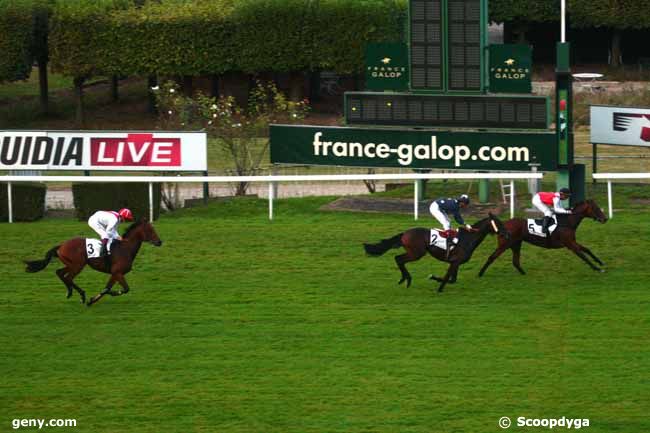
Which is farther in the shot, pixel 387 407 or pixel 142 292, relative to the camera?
pixel 142 292

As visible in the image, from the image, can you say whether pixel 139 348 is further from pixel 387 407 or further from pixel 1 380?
pixel 387 407

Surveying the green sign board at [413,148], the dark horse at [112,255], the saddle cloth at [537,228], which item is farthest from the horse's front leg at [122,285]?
the green sign board at [413,148]

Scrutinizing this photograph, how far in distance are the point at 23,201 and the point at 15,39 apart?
1824 cm

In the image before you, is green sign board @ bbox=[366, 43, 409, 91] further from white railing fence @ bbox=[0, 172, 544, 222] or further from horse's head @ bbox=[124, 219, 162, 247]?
horse's head @ bbox=[124, 219, 162, 247]

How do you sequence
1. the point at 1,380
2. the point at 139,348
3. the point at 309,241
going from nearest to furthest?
the point at 1,380 → the point at 139,348 → the point at 309,241

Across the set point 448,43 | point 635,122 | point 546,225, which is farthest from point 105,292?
point 635,122

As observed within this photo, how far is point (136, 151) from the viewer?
21.4 meters

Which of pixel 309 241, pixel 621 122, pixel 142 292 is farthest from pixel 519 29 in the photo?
pixel 142 292

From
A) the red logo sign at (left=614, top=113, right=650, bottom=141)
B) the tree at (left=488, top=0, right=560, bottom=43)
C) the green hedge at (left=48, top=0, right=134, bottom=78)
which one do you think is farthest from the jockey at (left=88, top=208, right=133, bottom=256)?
the tree at (left=488, top=0, right=560, bottom=43)

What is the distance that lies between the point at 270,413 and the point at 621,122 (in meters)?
11.6

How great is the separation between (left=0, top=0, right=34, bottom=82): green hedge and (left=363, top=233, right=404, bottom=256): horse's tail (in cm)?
2458

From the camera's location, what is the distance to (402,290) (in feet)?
52.3

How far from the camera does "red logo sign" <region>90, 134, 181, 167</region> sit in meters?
21.4

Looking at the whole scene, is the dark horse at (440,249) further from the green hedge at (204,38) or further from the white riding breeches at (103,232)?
the green hedge at (204,38)
